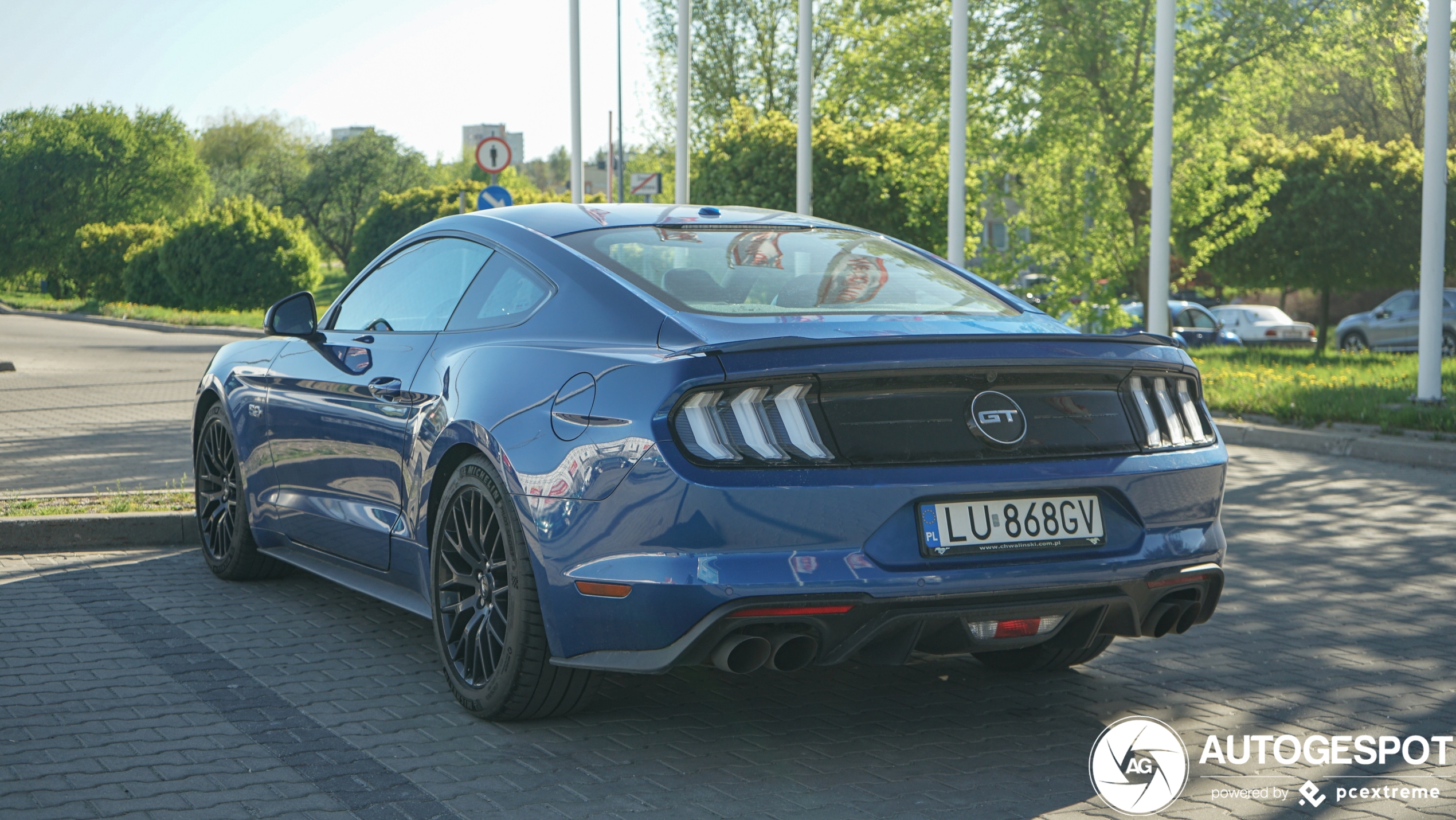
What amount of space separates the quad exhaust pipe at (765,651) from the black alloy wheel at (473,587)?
73 cm

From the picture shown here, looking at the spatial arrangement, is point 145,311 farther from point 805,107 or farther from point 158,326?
point 805,107

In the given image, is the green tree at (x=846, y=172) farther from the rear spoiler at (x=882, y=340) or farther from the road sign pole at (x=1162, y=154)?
the rear spoiler at (x=882, y=340)

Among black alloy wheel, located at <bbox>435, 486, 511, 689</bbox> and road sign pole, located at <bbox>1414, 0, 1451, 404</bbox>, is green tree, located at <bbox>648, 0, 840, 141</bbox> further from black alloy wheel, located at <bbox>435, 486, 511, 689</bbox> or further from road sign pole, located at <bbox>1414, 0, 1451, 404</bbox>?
black alloy wheel, located at <bbox>435, 486, 511, 689</bbox>

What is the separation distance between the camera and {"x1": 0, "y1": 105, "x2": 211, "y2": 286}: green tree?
5656cm

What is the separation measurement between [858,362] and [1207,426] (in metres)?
1.22

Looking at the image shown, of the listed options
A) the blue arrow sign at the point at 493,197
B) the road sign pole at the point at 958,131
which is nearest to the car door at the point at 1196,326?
the road sign pole at the point at 958,131

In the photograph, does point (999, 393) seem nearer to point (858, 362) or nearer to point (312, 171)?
point (858, 362)

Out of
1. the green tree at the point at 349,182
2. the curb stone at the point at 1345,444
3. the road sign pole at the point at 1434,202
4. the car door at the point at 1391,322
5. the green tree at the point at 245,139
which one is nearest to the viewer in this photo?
the curb stone at the point at 1345,444

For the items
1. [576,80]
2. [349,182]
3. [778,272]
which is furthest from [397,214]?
[778,272]

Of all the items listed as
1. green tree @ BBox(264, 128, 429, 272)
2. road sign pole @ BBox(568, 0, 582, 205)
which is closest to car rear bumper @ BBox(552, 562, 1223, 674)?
road sign pole @ BBox(568, 0, 582, 205)

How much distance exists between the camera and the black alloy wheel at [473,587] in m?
4.07

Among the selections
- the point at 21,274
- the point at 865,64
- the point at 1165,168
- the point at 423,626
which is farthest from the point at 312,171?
the point at 423,626

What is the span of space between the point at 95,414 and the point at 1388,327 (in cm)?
2533

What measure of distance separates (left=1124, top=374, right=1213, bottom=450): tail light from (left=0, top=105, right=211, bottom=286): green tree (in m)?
55.8
